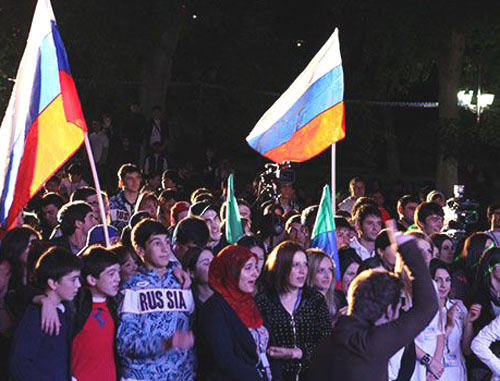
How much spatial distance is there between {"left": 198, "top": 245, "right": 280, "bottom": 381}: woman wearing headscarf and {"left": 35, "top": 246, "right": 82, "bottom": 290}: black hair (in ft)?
3.11

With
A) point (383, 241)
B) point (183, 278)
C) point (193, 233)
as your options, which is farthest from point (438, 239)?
point (183, 278)

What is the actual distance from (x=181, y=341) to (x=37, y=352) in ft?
3.27

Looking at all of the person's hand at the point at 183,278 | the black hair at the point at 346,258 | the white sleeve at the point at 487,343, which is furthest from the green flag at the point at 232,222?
the person's hand at the point at 183,278

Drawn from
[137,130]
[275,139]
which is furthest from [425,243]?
[137,130]

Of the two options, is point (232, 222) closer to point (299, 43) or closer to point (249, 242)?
point (249, 242)

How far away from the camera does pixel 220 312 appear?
771 centimetres

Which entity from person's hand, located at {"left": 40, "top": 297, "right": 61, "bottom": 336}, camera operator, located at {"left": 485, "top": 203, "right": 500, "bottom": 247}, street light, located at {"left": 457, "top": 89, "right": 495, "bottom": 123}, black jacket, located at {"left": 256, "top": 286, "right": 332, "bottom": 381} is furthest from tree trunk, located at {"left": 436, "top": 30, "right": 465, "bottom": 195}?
person's hand, located at {"left": 40, "top": 297, "right": 61, "bottom": 336}

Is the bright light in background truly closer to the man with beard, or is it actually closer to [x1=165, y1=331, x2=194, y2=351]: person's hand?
the man with beard

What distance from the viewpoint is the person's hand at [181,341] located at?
7.81m

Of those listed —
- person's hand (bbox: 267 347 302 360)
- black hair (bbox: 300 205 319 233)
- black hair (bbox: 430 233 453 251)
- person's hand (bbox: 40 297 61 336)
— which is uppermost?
black hair (bbox: 300 205 319 233)

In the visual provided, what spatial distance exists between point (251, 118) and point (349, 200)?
42.0 ft

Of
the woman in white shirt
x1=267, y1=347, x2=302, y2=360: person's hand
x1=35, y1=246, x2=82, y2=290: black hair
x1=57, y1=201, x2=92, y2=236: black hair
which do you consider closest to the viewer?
x1=35, y1=246, x2=82, y2=290: black hair

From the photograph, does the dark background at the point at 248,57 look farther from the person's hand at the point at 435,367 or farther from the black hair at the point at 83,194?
the person's hand at the point at 435,367

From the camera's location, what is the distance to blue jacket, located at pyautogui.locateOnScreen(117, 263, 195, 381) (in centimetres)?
781
